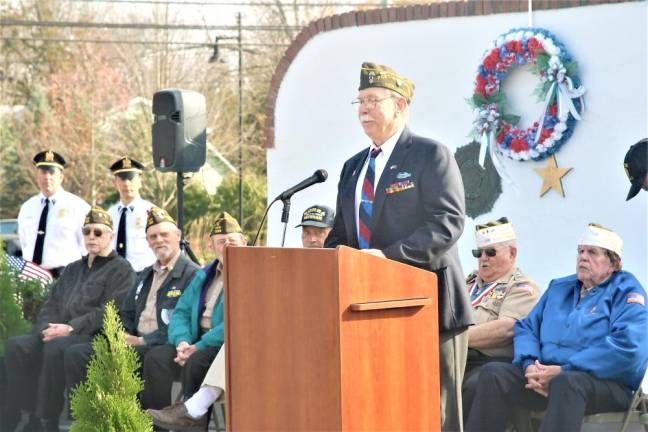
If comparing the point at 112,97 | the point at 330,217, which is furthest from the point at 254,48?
the point at 330,217

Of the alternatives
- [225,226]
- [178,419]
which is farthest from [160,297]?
[178,419]

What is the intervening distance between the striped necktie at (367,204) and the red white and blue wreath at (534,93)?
4.00m

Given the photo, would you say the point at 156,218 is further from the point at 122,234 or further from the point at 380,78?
the point at 380,78

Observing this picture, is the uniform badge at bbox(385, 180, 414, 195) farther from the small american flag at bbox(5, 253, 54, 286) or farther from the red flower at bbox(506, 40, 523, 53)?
the small american flag at bbox(5, 253, 54, 286)

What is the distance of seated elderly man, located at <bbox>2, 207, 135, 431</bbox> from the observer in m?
6.88

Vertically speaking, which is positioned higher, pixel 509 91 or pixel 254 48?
pixel 254 48

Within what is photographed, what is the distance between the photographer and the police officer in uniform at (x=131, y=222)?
8.77m

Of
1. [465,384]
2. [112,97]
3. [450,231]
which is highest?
[112,97]

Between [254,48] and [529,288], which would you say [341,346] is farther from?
[254,48]

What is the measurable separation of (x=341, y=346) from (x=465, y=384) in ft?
6.61

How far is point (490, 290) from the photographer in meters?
5.70

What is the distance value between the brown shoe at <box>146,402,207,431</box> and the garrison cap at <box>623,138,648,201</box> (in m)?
2.48

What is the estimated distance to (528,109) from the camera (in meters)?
8.34

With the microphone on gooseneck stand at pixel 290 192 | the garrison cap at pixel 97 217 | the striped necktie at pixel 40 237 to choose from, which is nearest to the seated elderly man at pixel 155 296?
the garrison cap at pixel 97 217
